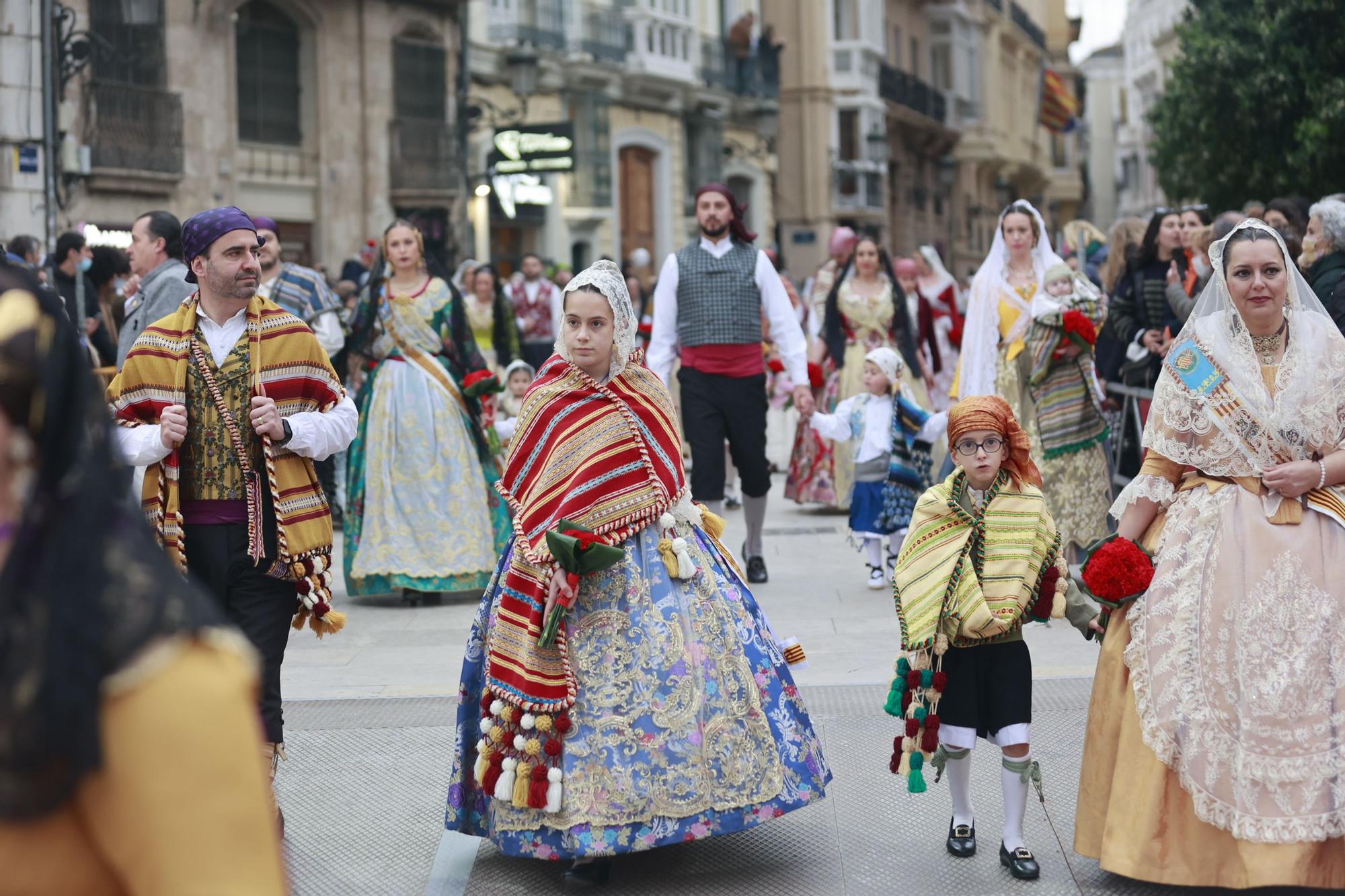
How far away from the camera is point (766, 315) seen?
873 cm

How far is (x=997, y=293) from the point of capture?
841 centimetres

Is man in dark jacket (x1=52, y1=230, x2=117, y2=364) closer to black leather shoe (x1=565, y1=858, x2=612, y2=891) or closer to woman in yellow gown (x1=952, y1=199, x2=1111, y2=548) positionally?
woman in yellow gown (x1=952, y1=199, x2=1111, y2=548)

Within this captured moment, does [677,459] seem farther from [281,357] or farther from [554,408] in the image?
[281,357]

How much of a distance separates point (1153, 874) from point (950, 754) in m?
0.64

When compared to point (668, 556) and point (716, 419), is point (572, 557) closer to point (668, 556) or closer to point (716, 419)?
point (668, 556)

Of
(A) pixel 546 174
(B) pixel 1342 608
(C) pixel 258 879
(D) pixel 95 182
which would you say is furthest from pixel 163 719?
(A) pixel 546 174

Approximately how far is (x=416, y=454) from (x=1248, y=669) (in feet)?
18.3

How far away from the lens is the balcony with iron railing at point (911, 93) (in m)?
42.3

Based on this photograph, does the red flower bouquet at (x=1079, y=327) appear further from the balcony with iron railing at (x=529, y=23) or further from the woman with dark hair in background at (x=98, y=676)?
the balcony with iron railing at (x=529, y=23)

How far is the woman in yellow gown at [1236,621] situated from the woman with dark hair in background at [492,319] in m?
6.17

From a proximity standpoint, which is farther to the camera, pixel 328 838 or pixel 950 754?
pixel 328 838

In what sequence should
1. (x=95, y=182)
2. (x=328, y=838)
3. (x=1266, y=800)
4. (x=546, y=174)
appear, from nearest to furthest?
(x=1266, y=800) → (x=328, y=838) → (x=95, y=182) → (x=546, y=174)

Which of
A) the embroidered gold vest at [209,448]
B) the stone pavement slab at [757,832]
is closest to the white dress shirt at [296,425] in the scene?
the embroidered gold vest at [209,448]

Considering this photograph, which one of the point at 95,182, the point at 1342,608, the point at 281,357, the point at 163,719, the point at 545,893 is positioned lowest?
the point at 545,893
